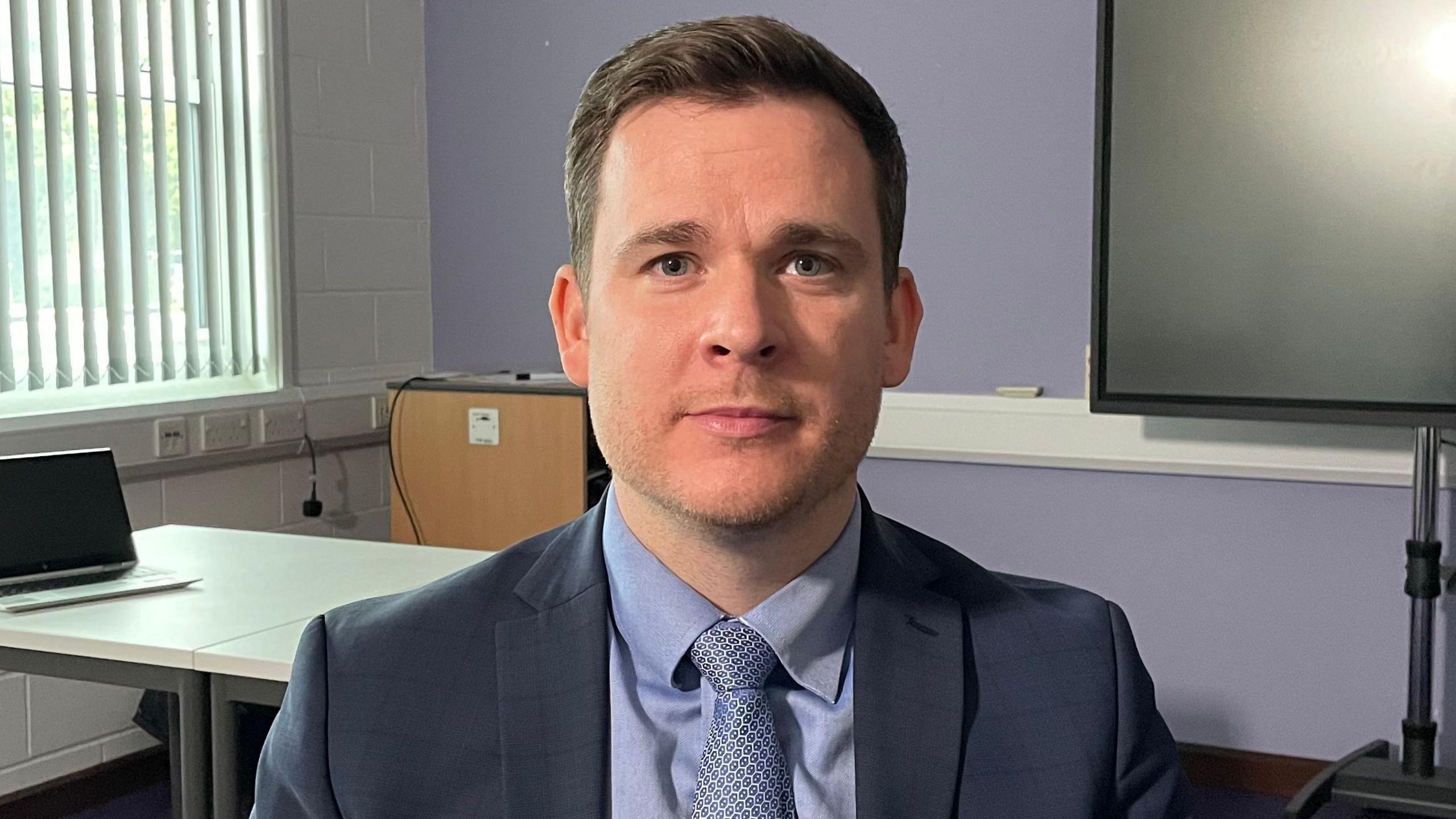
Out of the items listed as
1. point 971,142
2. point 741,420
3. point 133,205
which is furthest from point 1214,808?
point 133,205

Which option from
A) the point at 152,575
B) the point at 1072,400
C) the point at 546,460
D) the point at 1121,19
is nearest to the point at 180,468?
the point at 546,460

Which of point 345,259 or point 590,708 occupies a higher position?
point 345,259

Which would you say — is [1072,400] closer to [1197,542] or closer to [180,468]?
[1197,542]

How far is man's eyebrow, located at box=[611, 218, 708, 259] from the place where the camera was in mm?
1003

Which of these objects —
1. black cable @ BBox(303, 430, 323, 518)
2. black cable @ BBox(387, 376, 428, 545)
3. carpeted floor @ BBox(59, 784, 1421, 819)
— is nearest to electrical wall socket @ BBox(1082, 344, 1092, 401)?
carpeted floor @ BBox(59, 784, 1421, 819)

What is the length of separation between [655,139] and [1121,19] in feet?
7.98

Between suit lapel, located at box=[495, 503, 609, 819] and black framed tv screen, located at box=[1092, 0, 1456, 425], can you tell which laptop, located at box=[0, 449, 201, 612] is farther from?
black framed tv screen, located at box=[1092, 0, 1456, 425]

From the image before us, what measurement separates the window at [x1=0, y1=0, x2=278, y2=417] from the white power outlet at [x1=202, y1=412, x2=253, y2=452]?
105 mm

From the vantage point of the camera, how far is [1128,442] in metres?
3.50

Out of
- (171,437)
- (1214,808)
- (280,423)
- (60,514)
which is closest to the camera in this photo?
(60,514)

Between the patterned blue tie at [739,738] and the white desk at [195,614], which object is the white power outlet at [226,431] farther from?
the patterned blue tie at [739,738]

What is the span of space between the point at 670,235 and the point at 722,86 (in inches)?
4.8

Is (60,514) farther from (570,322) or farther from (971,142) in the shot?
(971,142)

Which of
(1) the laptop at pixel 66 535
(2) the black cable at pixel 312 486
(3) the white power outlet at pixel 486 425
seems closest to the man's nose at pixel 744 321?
(1) the laptop at pixel 66 535
